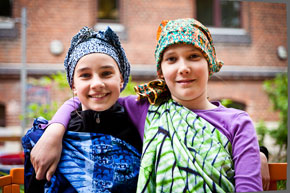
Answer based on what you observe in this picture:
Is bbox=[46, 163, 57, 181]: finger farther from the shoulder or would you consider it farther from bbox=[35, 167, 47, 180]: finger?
the shoulder

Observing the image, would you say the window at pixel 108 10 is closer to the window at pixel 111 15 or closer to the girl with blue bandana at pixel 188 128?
the window at pixel 111 15

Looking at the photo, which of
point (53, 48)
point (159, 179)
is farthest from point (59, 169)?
point (53, 48)

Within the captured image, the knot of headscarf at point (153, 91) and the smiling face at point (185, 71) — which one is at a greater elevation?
the smiling face at point (185, 71)

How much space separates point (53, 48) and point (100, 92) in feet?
11.3

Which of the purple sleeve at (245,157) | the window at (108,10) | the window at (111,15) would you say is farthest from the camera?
the window at (108,10)

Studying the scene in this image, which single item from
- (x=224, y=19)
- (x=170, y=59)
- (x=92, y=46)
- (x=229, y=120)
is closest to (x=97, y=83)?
(x=92, y=46)

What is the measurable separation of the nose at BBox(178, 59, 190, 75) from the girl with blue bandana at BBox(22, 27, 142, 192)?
10.5 inches

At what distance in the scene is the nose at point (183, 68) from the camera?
4.12 feet

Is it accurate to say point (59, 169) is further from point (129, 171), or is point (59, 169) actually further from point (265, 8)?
point (265, 8)

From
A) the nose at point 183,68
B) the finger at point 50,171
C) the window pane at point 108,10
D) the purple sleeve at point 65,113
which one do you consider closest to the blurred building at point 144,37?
the window pane at point 108,10

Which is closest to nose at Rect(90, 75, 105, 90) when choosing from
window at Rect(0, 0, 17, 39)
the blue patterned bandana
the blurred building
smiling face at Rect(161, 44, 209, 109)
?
the blue patterned bandana

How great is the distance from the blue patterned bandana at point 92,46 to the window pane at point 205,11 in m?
4.29

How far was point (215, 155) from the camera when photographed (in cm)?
118

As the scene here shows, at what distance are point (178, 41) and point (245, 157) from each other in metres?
0.53
